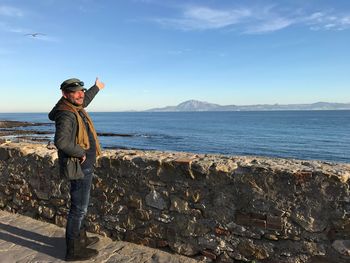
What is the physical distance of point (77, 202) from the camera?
370 centimetres

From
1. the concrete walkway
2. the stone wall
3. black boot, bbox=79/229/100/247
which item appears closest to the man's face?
the stone wall

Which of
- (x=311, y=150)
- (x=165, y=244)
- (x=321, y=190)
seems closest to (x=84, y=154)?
(x=165, y=244)

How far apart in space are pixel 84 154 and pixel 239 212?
169 centimetres

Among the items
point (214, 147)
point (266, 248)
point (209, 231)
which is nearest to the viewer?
point (266, 248)

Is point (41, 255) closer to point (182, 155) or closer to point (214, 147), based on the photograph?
point (182, 155)

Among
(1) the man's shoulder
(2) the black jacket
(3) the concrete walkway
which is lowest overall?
(3) the concrete walkway

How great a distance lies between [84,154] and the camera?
3.51 meters

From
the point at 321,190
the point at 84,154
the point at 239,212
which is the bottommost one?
the point at 239,212

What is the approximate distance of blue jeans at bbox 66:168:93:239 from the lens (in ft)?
12.0

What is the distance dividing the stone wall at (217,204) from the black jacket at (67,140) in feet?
2.71

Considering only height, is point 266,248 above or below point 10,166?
below

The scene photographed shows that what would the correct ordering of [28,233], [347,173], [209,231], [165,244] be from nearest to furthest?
[347,173], [209,231], [165,244], [28,233]

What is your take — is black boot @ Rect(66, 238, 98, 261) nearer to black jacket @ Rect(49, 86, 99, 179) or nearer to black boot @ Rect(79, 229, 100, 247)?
black boot @ Rect(79, 229, 100, 247)

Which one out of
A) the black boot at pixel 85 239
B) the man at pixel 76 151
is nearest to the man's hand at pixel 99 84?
the man at pixel 76 151
